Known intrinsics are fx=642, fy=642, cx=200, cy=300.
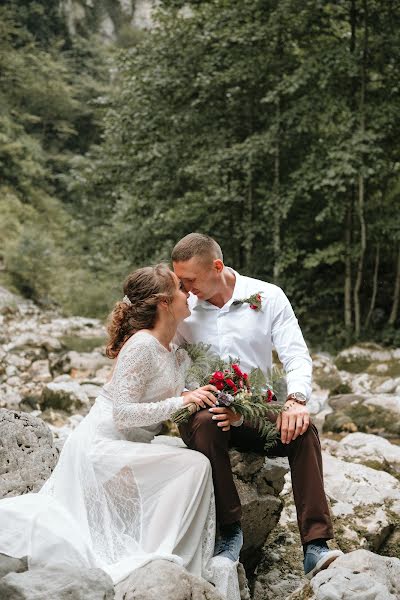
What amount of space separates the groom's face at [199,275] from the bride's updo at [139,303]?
26 centimetres

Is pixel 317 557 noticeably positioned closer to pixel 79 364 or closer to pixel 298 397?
pixel 298 397

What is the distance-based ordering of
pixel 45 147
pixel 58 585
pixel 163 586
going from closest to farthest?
pixel 58 585 < pixel 163 586 < pixel 45 147

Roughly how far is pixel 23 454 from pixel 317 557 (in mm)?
1738

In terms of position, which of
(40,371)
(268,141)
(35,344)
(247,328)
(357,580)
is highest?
(268,141)

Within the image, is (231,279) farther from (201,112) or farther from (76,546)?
(201,112)

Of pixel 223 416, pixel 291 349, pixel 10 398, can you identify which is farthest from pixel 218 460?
pixel 10 398

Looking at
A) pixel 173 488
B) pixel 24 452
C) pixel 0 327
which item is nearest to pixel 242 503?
pixel 173 488

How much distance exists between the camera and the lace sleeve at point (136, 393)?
3.05 metres

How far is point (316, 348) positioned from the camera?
35.9 feet

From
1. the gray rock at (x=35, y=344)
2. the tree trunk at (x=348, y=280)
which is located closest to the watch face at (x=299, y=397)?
the tree trunk at (x=348, y=280)

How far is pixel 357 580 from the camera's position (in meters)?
2.41

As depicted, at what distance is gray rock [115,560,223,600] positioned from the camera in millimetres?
2309

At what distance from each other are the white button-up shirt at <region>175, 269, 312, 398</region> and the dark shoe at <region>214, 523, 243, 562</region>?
0.97 meters

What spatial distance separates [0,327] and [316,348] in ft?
21.6
